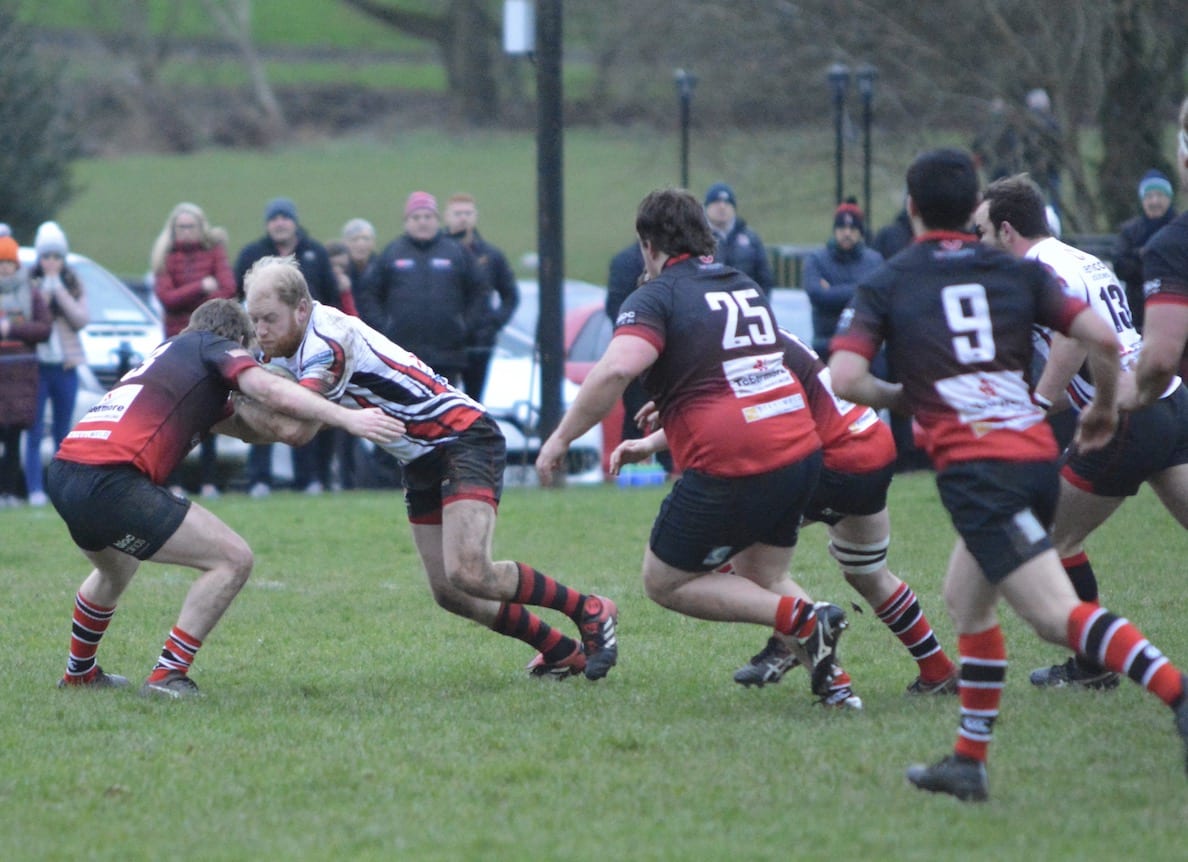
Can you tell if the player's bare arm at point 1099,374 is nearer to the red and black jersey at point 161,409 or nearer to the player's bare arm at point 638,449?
the player's bare arm at point 638,449

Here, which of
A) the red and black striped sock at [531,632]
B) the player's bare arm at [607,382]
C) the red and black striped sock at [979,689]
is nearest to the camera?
the red and black striped sock at [979,689]

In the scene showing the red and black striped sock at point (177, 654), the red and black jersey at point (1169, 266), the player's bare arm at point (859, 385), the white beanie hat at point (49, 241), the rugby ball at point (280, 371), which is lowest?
the red and black striped sock at point (177, 654)

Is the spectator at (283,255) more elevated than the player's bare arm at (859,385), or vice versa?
the player's bare arm at (859,385)

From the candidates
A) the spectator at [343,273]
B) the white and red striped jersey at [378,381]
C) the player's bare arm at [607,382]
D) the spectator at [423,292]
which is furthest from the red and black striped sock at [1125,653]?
the spectator at [343,273]

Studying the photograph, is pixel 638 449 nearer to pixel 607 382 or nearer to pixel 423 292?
pixel 607 382

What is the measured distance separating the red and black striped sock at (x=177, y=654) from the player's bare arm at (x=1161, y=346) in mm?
3604

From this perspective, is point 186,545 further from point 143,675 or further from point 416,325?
point 416,325

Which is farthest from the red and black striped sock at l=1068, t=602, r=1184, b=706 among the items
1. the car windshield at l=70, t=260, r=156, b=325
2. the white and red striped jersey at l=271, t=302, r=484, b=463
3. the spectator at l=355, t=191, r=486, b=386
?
the car windshield at l=70, t=260, r=156, b=325

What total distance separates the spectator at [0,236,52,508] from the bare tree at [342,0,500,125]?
35207 millimetres

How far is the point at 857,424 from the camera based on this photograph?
632cm

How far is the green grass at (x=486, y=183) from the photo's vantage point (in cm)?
2328

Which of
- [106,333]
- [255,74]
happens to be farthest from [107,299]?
[255,74]

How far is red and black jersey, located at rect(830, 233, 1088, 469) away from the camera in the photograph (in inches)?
191

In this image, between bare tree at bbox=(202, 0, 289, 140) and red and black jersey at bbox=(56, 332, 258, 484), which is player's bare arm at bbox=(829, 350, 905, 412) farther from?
bare tree at bbox=(202, 0, 289, 140)
